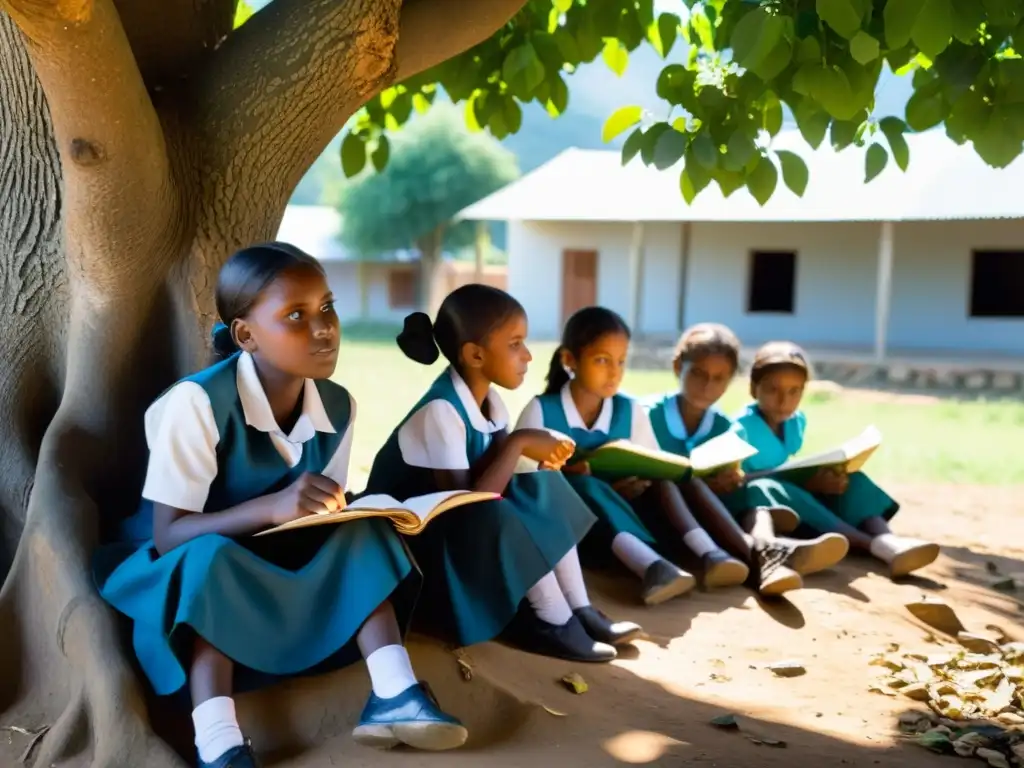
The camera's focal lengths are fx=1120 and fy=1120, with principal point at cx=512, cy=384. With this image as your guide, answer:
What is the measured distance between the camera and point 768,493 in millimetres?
4898

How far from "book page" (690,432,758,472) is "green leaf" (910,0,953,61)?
199cm

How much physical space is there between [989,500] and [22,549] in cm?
657

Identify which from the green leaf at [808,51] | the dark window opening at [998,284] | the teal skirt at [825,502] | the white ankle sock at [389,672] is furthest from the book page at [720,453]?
the dark window opening at [998,284]

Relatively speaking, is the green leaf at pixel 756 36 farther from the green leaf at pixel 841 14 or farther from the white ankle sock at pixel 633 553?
the white ankle sock at pixel 633 553

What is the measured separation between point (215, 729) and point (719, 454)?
2.57m

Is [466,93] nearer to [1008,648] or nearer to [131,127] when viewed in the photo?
[131,127]

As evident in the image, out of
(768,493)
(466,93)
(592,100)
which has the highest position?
(592,100)

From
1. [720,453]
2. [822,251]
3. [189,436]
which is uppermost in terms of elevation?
[822,251]

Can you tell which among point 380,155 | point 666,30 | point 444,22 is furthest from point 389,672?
point 380,155

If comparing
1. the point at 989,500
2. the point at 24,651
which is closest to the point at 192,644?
the point at 24,651

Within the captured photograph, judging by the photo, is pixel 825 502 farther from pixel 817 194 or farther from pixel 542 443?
pixel 817 194

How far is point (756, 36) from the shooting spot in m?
3.05

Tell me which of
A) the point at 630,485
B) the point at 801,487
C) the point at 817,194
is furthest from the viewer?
the point at 817,194

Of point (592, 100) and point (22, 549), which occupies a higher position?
point (592, 100)
